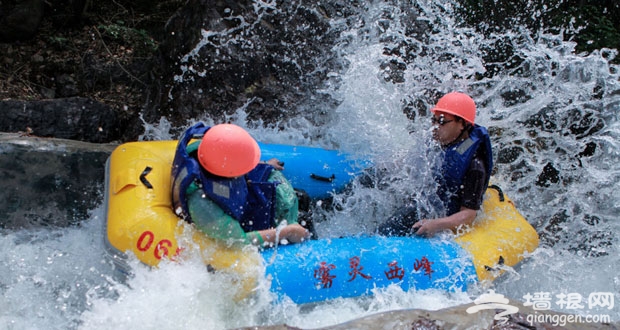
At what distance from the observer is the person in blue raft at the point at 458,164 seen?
4.02 metres

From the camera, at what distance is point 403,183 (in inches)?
175

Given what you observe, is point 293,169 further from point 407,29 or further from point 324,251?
point 407,29

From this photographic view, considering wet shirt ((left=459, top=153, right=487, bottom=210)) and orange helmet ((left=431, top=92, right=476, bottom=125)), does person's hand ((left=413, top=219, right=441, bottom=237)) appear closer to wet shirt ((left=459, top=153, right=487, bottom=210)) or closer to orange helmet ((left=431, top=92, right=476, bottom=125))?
wet shirt ((left=459, top=153, right=487, bottom=210))

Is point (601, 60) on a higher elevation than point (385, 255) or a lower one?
higher

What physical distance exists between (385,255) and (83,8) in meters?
5.93

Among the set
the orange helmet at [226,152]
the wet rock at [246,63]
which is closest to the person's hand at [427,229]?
the orange helmet at [226,152]

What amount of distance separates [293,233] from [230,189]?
523 mm

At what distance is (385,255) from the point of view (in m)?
3.70

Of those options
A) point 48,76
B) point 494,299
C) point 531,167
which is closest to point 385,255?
point 494,299

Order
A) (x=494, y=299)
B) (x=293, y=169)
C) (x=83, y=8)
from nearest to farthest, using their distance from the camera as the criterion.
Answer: (x=494, y=299), (x=293, y=169), (x=83, y=8)

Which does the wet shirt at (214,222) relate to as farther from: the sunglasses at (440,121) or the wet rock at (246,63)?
the wet rock at (246,63)

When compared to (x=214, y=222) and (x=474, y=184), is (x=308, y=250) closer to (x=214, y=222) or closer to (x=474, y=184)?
(x=214, y=222)

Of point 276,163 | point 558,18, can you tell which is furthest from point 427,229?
point 558,18

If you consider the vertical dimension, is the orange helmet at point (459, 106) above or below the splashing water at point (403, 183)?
above
